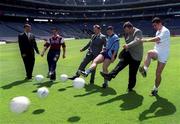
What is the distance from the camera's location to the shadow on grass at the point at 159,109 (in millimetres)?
7858

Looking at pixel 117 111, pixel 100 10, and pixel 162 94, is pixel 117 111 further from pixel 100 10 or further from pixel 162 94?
pixel 100 10

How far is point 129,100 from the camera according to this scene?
9.55m

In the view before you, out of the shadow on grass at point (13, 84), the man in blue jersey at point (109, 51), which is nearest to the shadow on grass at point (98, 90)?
the man in blue jersey at point (109, 51)

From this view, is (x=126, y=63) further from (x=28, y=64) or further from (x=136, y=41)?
(x=28, y=64)

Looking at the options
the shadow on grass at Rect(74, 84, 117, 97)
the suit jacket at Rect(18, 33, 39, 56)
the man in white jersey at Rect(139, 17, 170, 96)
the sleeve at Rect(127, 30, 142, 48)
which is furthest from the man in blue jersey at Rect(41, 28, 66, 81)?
the man in white jersey at Rect(139, 17, 170, 96)

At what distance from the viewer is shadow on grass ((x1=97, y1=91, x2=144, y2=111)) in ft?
29.0

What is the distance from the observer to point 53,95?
10.6 m

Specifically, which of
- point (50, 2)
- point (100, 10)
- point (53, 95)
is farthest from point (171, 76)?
point (100, 10)

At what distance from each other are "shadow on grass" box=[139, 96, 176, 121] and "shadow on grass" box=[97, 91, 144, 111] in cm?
51

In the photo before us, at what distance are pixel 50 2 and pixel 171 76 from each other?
86.4 meters

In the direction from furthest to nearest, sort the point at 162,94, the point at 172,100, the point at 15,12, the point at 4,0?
the point at 15,12, the point at 4,0, the point at 162,94, the point at 172,100

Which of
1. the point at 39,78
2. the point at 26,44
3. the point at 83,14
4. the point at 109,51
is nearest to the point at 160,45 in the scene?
the point at 109,51

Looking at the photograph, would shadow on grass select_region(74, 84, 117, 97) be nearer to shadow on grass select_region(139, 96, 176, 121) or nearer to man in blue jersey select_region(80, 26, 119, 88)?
man in blue jersey select_region(80, 26, 119, 88)

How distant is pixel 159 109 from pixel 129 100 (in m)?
1.34
